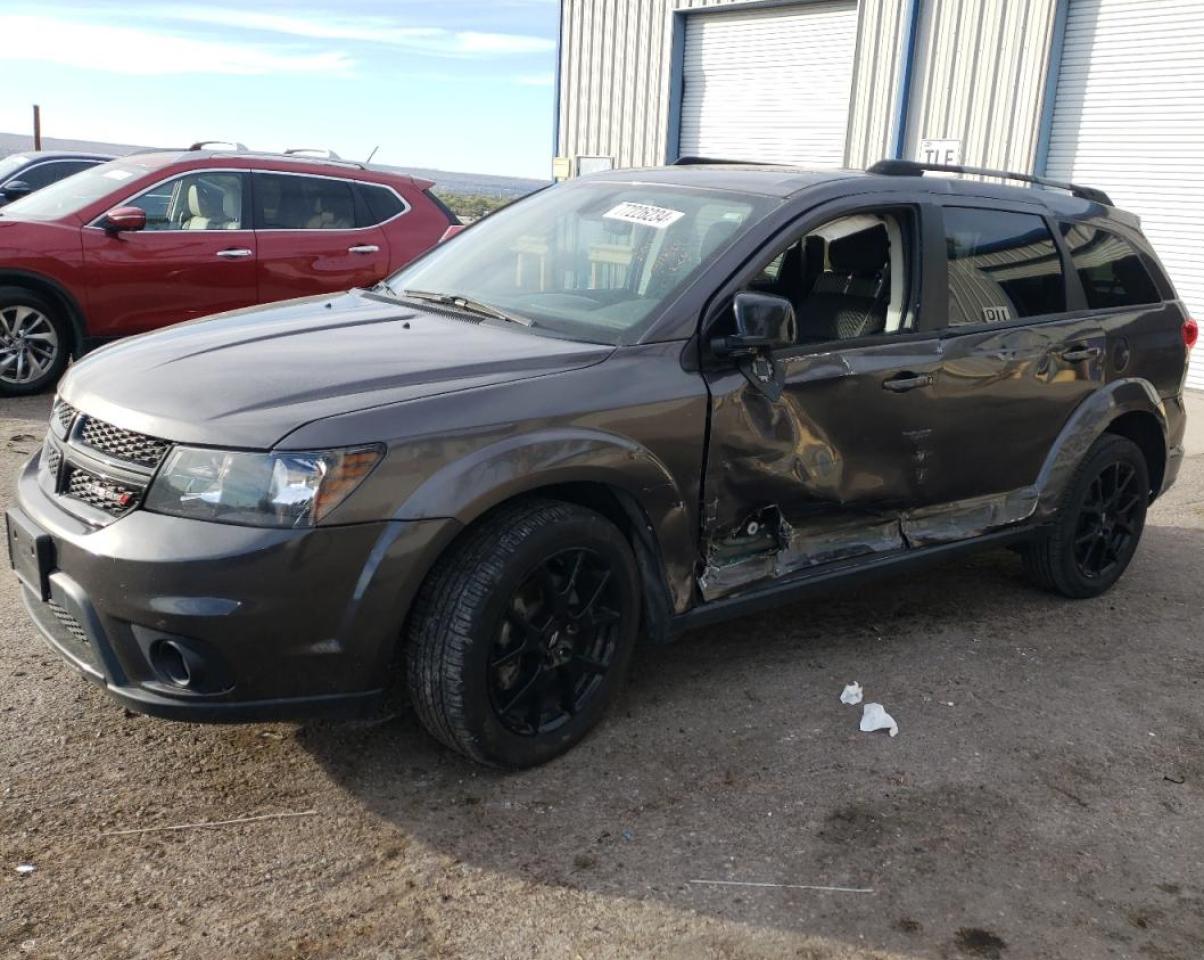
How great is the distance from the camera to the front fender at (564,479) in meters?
3.06

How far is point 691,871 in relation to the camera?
3029 mm

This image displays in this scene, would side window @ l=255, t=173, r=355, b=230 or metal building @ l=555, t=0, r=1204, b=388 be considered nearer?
side window @ l=255, t=173, r=355, b=230

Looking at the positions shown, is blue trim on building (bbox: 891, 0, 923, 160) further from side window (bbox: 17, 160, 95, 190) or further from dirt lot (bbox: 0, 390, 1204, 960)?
dirt lot (bbox: 0, 390, 1204, 960)

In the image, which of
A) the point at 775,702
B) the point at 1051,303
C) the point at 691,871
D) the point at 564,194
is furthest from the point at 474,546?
the point at 1051,303

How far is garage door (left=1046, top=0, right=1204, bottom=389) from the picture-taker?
442 inches

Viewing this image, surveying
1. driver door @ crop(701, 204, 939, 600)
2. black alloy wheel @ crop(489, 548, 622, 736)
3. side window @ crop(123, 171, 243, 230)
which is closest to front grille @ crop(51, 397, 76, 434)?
black alloy wheel @ crop(489, 548, 622, 736)

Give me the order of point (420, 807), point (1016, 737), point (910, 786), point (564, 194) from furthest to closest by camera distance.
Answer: point (564, 194) < point (1016, 737) < point (910, 786) < point (420, 807)

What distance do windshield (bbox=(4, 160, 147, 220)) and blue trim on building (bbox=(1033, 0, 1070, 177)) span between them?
843 cm

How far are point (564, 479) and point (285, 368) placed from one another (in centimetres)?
82

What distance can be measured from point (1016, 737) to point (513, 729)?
1714 millimetres

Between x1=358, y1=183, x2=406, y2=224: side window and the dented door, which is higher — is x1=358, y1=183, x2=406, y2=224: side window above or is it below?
above

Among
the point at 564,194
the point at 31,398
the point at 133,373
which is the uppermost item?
the point at 564,194

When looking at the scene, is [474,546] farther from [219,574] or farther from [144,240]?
[144,240]

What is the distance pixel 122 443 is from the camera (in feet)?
10.2
